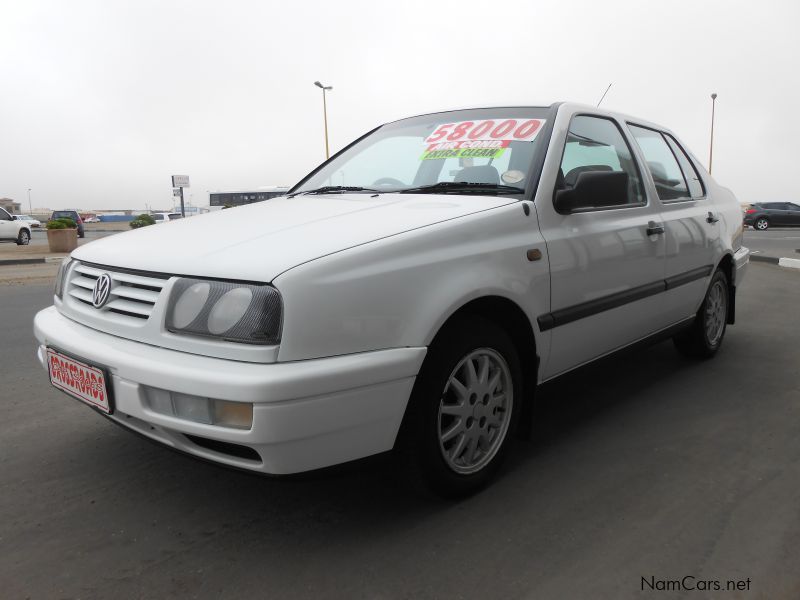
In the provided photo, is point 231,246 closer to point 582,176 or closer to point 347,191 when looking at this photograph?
point 347,191

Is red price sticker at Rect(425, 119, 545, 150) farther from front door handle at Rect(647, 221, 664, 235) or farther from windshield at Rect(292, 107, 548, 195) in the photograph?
front door handle at Rect(647, 221, 664, 235)

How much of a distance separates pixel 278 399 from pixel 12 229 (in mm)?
24954

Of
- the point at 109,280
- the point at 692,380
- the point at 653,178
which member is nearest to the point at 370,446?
the point at 109,280

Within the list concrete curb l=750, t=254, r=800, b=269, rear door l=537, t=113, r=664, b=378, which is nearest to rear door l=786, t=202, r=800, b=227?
concrete curb l=750, t=254, r=800, b=269

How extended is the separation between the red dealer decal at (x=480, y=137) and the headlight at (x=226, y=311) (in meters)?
1.44

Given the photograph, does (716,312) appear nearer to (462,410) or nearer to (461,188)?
(461,188)

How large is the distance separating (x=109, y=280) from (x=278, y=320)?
2.66ft

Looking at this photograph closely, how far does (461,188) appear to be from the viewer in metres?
2.78

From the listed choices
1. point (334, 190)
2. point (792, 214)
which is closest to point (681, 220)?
point (334, 190)

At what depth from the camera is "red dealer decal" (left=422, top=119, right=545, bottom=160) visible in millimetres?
2896

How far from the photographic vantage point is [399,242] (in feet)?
6.82

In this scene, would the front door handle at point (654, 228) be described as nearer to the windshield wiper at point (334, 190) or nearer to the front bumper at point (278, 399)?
the windshield wiper at point (334, 190)

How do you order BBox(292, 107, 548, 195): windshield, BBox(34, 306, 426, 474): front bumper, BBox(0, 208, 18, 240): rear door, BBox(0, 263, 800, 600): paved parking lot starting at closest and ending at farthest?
BBox(34, 306, 426, 474): front bumper
BBox(0, 263, 800, 600): paved parking lot
BBox(292, 107, 548, 195): windshield
BBox(0, 208, 18, 240): rear door

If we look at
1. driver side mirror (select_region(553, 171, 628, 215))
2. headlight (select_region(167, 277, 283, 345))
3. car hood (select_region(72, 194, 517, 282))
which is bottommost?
headlight (select_region(167, 277, 283, 345))
